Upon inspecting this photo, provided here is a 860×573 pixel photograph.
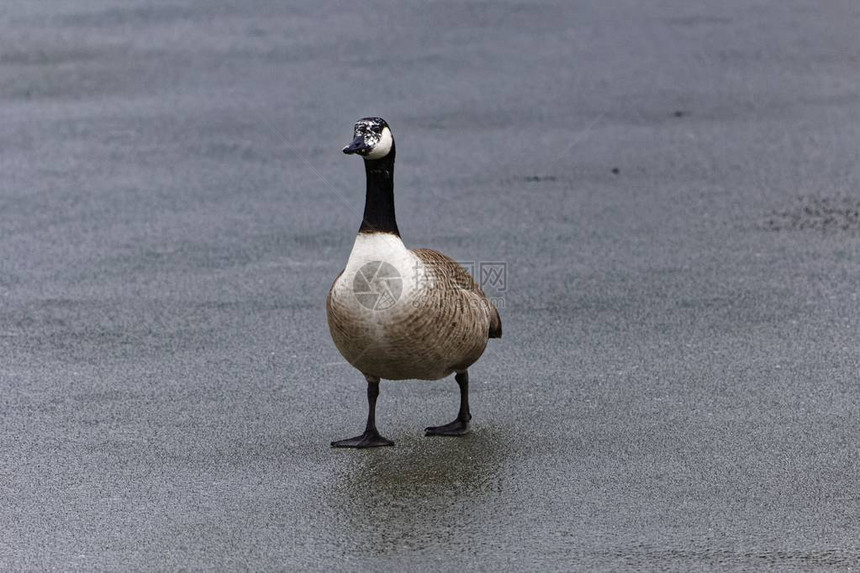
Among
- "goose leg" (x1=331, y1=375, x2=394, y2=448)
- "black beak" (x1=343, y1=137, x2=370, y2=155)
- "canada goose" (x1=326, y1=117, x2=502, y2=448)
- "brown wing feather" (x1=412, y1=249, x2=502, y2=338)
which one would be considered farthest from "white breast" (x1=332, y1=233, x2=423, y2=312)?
"goose leg" (x1=331, y1=375, x2=394, y2=448)

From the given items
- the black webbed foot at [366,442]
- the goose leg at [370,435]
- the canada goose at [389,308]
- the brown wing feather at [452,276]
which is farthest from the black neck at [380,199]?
the black webbed foot at [366,442]

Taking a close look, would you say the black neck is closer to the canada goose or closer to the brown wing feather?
the canada goose

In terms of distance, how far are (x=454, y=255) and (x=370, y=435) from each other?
2.61 meters

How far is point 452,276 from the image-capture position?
5535 millimetres

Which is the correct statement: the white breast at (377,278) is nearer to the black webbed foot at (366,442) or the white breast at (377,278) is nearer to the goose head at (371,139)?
the goose head at (371,139)

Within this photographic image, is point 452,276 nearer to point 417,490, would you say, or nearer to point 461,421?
point 461,421

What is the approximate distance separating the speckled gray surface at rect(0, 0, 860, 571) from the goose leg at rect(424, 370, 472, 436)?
9 cm

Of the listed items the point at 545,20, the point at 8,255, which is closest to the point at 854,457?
the point at 8,255

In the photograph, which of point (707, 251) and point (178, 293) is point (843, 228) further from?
point (178, 293)

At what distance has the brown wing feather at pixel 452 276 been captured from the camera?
538cm

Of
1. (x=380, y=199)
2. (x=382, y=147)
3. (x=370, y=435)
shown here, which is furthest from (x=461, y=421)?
(x=382, y=147)

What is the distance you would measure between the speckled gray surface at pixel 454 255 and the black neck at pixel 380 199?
94 centimetres

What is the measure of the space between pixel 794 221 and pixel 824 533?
4076mm

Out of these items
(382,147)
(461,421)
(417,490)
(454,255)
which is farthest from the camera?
(454,255)
